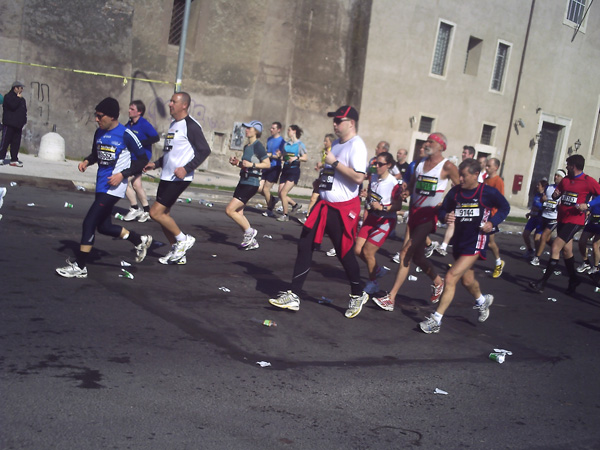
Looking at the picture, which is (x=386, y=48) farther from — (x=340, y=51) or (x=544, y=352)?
(x=544, y=352)

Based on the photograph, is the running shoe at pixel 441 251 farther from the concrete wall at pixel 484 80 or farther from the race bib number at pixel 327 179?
the concrete wall at pixel 484 80

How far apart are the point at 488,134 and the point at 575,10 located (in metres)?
7.81

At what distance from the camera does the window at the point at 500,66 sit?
31.0m

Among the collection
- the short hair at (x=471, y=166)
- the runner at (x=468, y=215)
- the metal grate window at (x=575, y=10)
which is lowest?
the runner at (x=468, y=215)

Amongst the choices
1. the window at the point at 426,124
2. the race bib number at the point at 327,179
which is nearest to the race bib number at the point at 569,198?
the race bib number at the point at 327,179

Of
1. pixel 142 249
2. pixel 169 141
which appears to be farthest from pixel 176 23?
pixel 142 249

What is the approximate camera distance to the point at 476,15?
29.4 m

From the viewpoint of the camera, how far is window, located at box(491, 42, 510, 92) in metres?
31.0

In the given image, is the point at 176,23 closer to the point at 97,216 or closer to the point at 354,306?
the point at 97,216

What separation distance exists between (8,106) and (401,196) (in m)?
12.0

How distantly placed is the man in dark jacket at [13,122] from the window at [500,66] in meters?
20.7

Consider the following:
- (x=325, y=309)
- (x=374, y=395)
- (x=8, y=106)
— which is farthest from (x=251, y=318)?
(x=8, y=106)

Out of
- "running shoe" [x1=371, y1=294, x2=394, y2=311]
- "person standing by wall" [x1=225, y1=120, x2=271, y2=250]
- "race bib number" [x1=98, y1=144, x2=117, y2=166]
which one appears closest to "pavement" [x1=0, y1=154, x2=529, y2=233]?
"person standing by wall" [x1=225, y1=120, x2=271, y2=250]

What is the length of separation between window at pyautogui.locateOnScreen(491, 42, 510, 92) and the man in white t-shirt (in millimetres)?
25447
